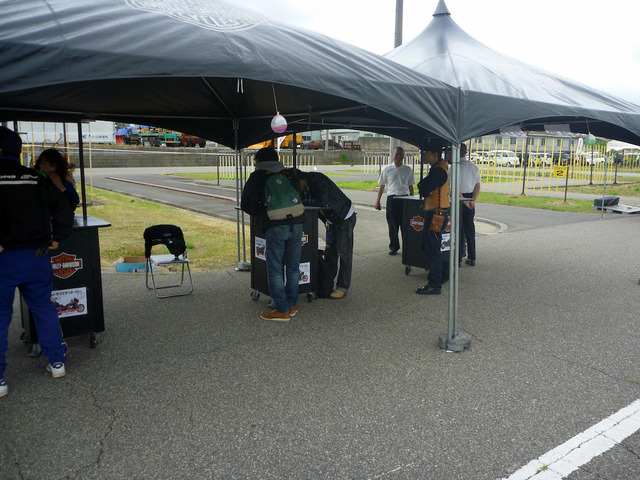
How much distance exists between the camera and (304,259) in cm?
585

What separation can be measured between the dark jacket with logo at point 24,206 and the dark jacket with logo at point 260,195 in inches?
70.1

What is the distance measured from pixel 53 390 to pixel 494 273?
5.81 meters

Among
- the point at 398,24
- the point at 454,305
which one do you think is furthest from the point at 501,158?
the point at 454,305

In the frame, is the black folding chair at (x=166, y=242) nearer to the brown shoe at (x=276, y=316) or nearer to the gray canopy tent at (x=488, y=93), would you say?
the brown shoe at (x=276, y=316)

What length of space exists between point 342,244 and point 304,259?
1.55 feet

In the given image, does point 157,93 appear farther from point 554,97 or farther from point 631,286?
point 631,286

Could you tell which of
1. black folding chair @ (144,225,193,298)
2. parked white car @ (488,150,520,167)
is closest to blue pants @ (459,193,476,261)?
black folding chair @ (144,225,193,298)

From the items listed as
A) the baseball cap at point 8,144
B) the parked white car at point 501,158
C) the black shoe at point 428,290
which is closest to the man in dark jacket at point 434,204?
the black shoe at point 428,290

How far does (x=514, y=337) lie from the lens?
4.88 m

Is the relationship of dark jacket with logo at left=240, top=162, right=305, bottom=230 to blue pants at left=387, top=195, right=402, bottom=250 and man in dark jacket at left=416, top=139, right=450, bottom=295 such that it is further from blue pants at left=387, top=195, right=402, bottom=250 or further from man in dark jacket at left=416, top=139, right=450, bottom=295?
blue pants at left=387, top=195, right=402, bottom=250

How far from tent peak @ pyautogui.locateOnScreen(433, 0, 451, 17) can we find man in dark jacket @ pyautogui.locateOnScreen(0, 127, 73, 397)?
592cm

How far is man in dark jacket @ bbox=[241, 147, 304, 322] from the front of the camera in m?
5.03

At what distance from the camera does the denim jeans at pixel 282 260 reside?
5.08 metres

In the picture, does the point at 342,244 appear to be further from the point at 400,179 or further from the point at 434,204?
the point at 400,179
